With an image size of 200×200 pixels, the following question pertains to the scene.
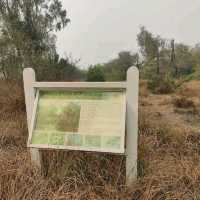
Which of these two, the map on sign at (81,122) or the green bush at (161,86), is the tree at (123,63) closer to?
the green bush at (161,86)

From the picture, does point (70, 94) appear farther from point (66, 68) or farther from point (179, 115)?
point (66, 68)

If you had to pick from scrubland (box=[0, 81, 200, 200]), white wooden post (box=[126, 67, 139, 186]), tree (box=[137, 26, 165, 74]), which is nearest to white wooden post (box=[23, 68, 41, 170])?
scrubland (box=[0, 81, 200, 200])

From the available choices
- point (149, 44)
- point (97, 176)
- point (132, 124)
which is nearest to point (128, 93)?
point (132, 124)

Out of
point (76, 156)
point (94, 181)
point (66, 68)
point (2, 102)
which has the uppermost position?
point (66, 68)

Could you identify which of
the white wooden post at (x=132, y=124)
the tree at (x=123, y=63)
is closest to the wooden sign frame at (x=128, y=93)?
the white wooden post at (x=132, y=124)

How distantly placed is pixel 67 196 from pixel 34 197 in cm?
28

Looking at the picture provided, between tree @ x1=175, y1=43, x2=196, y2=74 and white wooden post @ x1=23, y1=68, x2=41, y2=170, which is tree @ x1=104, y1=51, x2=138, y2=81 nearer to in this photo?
tree @ x1=175, y1=43, x2=196, y2=74

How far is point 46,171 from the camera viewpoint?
283cm

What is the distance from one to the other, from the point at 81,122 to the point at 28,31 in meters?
9.00

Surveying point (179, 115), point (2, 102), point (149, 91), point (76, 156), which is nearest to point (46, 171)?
point (76, 156)

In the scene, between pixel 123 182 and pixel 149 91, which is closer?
pixel 123 182

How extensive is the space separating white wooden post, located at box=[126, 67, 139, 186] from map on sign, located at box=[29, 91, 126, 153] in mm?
84

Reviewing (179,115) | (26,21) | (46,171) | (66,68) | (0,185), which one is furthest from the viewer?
(26,21)

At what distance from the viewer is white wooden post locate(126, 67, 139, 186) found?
2.46 metres
